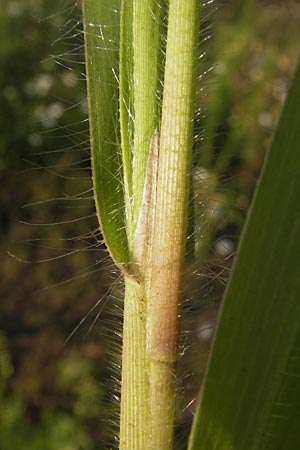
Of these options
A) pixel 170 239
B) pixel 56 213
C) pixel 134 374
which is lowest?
pixel 56 213

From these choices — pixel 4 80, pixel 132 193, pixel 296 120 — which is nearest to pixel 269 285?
pixel 296 120

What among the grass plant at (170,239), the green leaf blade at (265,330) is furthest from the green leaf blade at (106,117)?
the green leaf blade at (265,330)

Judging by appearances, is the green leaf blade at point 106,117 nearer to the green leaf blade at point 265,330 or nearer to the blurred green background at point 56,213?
the green leaf blade at point 265,330

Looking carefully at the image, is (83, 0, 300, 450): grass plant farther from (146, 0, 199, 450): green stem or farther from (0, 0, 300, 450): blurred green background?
(0, 0, 300, 450): blurred green background

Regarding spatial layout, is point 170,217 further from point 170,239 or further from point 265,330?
point 265,330

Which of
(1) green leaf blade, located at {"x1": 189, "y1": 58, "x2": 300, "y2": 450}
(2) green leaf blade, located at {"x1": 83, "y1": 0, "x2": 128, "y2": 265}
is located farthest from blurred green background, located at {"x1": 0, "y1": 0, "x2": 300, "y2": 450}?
(1) green leaf blade, located at {"x1": 189, "y1": 58, "x2": 300, "y2": 450}

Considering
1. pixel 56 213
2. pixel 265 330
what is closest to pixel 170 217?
pixel 265 330
